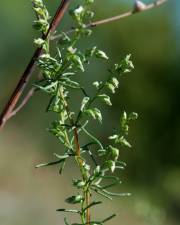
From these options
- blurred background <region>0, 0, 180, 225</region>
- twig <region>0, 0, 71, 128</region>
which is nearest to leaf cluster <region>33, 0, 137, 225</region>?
twig <region>0, 0, 71, 128</region>

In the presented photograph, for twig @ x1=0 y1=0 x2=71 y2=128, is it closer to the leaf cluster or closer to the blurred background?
the leaf cluster

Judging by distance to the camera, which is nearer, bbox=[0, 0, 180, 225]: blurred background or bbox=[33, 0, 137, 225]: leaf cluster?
bbox=[33, 0, 137, 225]: leaf cluster

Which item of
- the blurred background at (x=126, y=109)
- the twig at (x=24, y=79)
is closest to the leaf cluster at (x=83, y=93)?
the twig at (x=24, y=79)

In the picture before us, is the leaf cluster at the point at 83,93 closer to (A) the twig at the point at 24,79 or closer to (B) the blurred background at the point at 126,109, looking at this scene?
(A) the twig at the point at 24,79

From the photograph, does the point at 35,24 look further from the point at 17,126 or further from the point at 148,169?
the point at 17,126

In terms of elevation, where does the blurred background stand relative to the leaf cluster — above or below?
below

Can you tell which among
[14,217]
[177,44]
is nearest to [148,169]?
[177,44]

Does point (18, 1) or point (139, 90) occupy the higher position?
point (18, 1)

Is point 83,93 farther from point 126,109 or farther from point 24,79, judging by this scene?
point 126,109
